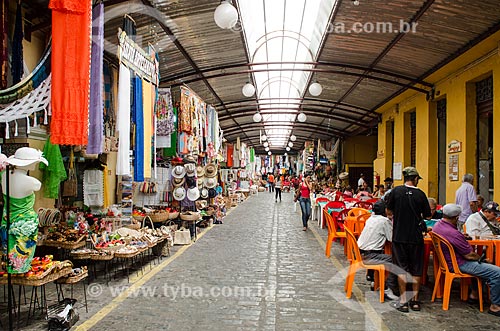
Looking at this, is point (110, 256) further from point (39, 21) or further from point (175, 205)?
point (175, 205)

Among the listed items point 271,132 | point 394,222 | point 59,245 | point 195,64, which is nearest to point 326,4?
point 195,64

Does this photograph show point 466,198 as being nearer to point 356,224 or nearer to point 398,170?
point 356,224

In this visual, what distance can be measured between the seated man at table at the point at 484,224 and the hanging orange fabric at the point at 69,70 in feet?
18.1

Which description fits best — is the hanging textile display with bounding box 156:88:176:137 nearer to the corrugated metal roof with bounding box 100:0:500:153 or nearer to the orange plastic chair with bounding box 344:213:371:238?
the corrugated metal roof with bounding box 100:0:500:153

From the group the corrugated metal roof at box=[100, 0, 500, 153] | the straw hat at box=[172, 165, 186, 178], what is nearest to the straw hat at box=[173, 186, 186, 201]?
the straw hat at box=[172, 165, 186, 178]

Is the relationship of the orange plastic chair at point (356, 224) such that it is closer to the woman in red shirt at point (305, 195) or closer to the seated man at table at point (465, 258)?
the seated man at table at point (465, 258)

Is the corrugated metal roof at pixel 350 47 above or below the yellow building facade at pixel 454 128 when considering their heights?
above

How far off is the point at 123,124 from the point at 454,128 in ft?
28.1

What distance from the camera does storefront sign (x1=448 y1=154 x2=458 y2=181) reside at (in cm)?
1059

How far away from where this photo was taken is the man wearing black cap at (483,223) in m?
6.16

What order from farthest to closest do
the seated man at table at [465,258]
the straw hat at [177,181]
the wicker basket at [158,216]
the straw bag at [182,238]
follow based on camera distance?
the straw hat at [177,181] → the straw bag at [182,238] → the wicker basket at [158,216] → the seated man at table at [465,258]

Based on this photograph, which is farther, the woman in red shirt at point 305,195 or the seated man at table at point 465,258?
the woman in red shirt at point 305,195

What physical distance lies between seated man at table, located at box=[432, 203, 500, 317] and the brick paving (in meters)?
0.32

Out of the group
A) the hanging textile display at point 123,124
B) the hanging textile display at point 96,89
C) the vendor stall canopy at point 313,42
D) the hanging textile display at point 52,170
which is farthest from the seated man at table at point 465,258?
the hanging textile display at point 52,170
